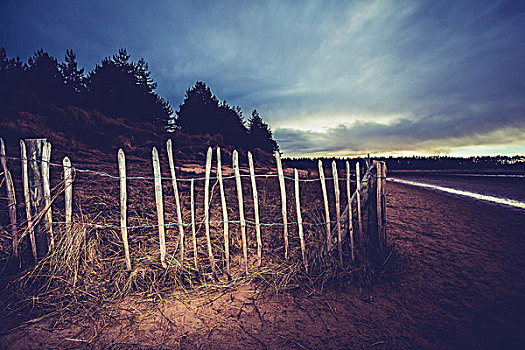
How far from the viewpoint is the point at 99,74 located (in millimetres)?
25297

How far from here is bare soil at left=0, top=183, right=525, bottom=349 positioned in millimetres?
2502

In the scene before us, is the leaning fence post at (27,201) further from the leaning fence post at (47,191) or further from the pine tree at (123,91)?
the pine tree at (123,91)

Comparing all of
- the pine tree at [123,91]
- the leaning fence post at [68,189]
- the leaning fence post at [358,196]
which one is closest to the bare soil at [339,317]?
the leaning fence post at [358,196]

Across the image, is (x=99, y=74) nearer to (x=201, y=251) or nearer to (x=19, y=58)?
(x=19, y=58)

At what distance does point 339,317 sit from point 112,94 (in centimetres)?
2748

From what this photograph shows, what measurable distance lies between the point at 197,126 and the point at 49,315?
2990 centimetres

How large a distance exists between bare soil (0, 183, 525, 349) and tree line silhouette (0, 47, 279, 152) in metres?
17.2

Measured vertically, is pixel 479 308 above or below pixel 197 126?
below

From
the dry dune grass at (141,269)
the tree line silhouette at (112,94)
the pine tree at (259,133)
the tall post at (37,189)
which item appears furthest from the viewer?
the pine tree at (259,133)

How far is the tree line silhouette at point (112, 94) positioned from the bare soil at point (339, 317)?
1722 centimetres

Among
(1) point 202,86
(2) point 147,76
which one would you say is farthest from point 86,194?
(1) point 202,86

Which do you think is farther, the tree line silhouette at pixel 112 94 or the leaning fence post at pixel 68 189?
the tree line silhouette at pixel 112 94

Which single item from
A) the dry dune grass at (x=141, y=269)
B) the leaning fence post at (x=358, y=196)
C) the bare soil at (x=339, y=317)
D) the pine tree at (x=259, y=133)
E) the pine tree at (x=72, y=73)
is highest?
the pine tree at (x=72, y=73)

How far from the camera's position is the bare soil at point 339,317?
2.50m
